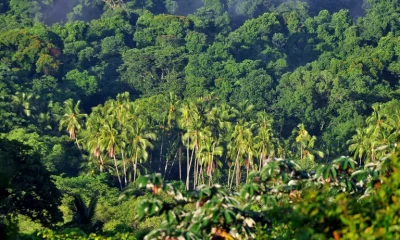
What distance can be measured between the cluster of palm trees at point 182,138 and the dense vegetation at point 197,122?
6.8 inches

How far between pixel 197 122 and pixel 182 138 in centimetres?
→ 358

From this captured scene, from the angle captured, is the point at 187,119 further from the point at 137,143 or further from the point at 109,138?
the point at 109,138

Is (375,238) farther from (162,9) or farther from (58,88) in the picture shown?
(162,9)

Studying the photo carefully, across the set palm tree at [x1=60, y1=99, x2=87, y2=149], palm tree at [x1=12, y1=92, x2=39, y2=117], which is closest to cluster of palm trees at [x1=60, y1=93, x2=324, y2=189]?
palm tree at [x1=60, y1=99, x2=87, y2=149]

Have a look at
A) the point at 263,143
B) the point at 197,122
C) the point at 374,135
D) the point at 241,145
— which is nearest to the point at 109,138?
the point at 197,122

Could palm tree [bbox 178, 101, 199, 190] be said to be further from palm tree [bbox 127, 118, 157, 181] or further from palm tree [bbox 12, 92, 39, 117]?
palm tree [bbox 12, 92, 39, 117]

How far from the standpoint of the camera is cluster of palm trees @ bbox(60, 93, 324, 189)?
272 feet

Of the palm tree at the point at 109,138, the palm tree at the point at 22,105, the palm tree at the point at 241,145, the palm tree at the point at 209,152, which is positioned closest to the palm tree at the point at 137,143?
the palm tree at the point at 109,138

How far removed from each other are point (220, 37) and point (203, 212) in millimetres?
124238

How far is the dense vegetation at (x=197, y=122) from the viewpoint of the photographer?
1517 centimetres

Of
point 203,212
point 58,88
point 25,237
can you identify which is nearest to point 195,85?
point 58,88

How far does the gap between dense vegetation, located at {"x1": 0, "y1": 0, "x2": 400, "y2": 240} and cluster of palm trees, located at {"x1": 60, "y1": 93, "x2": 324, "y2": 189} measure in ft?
0.57

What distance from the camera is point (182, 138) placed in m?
87.6

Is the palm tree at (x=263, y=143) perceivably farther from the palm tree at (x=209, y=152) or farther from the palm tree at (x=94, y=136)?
the palm tree at (x=94, y=136)
